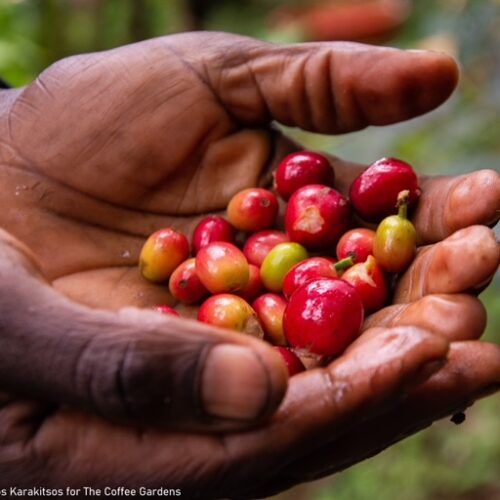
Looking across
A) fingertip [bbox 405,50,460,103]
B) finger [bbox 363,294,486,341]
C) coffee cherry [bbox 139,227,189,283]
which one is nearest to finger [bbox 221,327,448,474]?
finger [bbox 363,294,486,341]

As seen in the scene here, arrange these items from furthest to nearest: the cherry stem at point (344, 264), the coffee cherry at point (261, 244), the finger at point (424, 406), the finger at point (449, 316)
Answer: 1. the coffee cherry at point (261, 244)
2. the cherry stem at point (344, 264)
3. the finger at point (449, 316)
4. the finger at point (424, 406)

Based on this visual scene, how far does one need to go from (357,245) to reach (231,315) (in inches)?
16.8

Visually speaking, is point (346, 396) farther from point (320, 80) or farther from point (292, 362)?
point (320, 80)

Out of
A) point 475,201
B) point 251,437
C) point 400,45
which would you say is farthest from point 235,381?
point 400,45

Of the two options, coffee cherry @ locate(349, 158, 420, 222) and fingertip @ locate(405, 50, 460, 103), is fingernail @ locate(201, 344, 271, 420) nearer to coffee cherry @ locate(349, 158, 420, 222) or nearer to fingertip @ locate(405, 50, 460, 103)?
coffee cherry @ locate(349, 158, 420, 222)

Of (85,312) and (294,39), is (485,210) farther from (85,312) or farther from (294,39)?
(294,39)

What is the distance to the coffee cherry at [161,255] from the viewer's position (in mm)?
2236

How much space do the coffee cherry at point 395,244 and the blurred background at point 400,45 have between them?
1433mm

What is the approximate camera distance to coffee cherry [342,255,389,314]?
1.95 metres

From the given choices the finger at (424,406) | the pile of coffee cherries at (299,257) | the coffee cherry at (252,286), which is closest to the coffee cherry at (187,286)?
the pile of coffee cherries at (299,257)

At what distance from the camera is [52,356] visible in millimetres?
1368

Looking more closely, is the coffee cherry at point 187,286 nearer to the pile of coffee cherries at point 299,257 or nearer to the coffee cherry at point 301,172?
the pile of coffee cherries at point 299,257

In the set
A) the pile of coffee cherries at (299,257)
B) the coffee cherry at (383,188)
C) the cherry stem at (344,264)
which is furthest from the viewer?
the coffee cherry at (383,188)

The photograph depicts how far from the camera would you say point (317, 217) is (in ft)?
7.13
